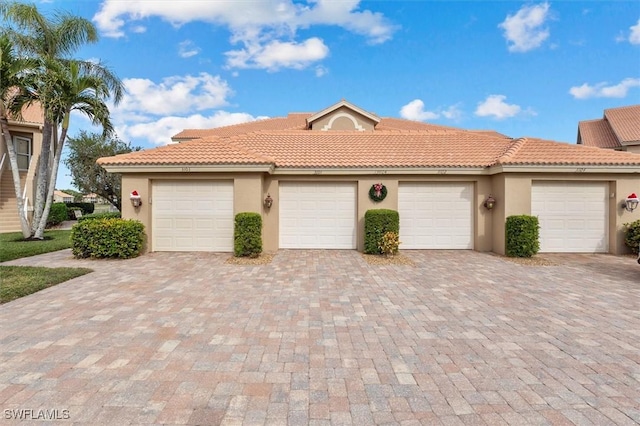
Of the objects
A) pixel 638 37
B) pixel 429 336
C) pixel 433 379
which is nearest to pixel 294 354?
pixel 433 379

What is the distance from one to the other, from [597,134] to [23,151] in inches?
1621

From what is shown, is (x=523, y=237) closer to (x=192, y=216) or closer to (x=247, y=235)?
(x=247, y=235)

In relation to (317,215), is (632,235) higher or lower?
lower

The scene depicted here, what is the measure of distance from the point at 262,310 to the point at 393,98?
64.2ft

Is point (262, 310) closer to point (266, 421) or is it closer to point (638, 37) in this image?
point (266, 421)

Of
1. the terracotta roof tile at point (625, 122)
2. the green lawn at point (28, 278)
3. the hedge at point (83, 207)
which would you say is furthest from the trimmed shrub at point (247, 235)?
the terracotta roof tile at point (625, 122)

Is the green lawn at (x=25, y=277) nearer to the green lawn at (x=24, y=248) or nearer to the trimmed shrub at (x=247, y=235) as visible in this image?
the green lawn at (x=24, y=248)

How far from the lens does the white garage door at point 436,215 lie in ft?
35.2

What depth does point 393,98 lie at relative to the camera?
68.2 ft

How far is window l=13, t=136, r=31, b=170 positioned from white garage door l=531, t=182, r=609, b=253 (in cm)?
2567

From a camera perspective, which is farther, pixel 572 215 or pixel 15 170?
pixel 15 170

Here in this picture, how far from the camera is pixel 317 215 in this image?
35.4 ft

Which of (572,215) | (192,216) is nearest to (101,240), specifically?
(192,216)

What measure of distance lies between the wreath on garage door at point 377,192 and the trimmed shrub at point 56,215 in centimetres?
1907
